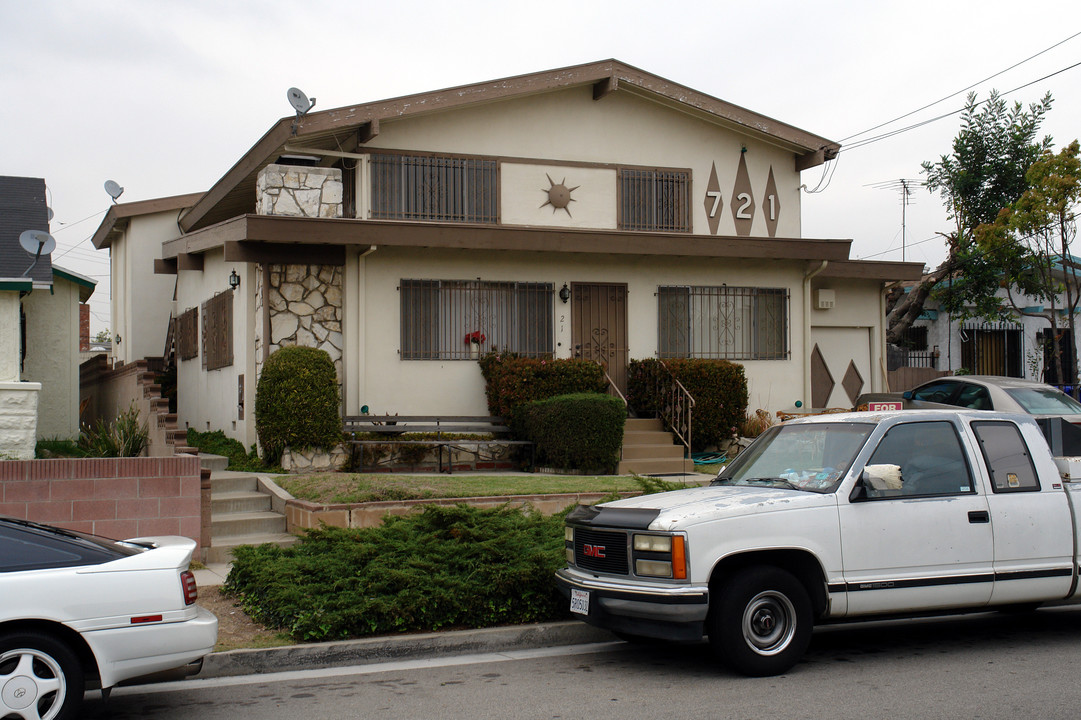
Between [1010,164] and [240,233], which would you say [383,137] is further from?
[1010,164]

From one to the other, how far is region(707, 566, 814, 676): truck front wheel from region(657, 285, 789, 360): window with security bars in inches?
421

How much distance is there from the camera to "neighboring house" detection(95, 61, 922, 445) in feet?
50.5

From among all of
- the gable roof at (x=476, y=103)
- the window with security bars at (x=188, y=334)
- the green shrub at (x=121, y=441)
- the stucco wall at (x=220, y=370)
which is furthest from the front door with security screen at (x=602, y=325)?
the green shrub at (x=121, y=441)

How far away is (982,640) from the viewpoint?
26.6 ft

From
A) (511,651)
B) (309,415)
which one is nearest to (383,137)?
(309,415)

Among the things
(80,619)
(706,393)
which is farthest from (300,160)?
(80,619)

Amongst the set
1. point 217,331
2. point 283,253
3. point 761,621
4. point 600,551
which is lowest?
point 761,621

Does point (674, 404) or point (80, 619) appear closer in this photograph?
point (80, 619)

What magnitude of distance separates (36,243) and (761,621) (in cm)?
881

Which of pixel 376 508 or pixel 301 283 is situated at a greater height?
pixel 301 283

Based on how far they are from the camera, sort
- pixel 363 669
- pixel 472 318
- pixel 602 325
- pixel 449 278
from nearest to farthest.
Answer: pixel 363 669 → pixel 449 278 → pixel 472 318 → pixel 602 325

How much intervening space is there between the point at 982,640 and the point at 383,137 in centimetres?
1150

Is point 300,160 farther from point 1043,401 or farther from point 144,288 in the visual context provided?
point 1043,401

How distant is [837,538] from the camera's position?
→ 6961mm
